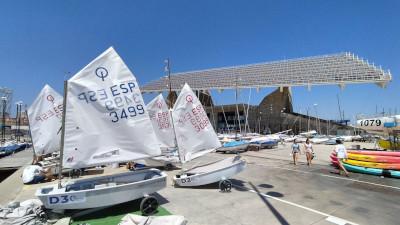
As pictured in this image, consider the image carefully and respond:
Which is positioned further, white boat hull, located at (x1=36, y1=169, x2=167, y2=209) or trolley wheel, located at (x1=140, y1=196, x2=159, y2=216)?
trolley wheel, located at (x1=140, y1=196, x2=159, y2=216)

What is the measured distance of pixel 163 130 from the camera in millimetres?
14703

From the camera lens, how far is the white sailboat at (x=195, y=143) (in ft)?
31.7

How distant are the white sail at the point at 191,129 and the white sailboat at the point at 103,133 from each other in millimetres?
2440

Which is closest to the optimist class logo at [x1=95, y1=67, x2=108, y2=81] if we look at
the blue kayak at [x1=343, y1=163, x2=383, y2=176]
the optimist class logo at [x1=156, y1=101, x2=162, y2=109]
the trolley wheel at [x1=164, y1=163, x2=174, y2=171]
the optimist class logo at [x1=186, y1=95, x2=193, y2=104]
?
the optimist class logo at [x1=186, y1=95, x2=193, y2=104]

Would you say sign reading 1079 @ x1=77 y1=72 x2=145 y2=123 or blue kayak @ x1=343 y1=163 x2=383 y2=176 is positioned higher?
sign reading 1079 @ x1=77 y1=72 x2=145 y2=123

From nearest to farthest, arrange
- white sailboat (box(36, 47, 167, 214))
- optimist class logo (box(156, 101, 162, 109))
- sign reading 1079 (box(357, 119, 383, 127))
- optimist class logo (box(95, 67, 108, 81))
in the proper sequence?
white sailboat (box(36, 47, 167, 214))
optimist class logo (box(95, 67, 108, 81))
optimist class logo (box(156, 101, 162, 109))
sign reading 1079 (box(357, 119, 383, 127))

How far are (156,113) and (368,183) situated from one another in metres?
10.5

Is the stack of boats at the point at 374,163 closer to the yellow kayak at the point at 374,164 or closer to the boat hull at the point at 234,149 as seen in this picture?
the yellow kayak at the point at 374,164

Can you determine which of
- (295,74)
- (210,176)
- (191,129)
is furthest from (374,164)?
(295,74)

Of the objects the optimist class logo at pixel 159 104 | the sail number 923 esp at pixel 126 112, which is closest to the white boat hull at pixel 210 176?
the sail number 923 esp at pixel 126 112

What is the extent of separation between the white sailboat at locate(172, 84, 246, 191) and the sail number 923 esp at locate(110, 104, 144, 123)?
2.66 metres

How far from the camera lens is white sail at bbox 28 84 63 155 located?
15078mm

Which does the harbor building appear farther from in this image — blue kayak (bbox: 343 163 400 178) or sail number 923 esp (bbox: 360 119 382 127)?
blue kayak (bbox: 343 163 400 178)

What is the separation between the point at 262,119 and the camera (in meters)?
79.4
